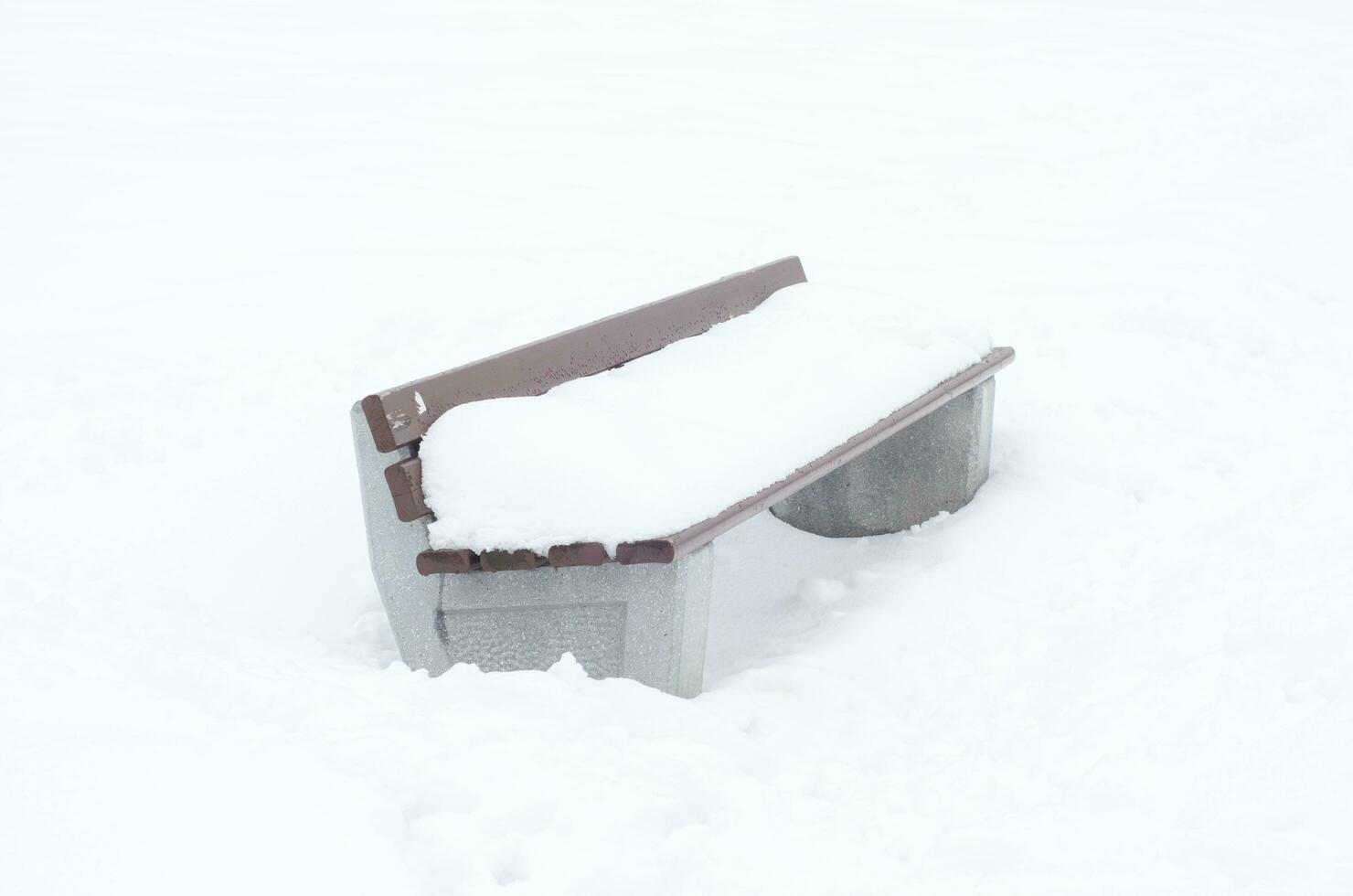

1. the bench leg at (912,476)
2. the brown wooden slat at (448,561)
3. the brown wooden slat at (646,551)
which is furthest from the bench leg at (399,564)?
the bench leg at (912,476)

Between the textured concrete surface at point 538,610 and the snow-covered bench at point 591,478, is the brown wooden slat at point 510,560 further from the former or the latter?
the textured concrete surface at point 538,610

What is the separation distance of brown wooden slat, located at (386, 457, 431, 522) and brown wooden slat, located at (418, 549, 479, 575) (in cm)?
10

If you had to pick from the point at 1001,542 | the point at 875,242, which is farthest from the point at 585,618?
the point at 875,242

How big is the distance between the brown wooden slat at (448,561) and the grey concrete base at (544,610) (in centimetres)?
11

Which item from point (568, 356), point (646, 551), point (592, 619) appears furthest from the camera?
point (568, 356)

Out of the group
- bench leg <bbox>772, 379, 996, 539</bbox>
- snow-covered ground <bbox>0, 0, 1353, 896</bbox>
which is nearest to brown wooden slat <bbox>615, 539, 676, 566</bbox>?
snow-covered ground <bbox>0, 0, 1353, 896</bbox>

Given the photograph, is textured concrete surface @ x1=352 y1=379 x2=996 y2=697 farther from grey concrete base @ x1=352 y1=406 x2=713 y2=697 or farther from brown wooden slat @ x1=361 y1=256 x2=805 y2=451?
brown wooden slat @ x1=361 y1=256 x2=805 y2=451

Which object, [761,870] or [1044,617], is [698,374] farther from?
[761,870]

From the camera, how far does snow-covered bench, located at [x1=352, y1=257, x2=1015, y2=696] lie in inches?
125

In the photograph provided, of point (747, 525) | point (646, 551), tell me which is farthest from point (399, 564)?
point (747, 525)

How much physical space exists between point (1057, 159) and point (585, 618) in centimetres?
591

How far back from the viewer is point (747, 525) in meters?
5.16

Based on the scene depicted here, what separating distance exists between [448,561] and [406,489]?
0.21 metres

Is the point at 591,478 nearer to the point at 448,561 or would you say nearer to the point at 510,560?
the point at 510,560
